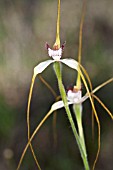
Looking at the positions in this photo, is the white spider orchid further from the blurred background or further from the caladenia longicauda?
the blurred background

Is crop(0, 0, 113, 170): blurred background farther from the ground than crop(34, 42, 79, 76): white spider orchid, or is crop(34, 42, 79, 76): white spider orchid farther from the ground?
crop(34, 42, 79, 76): white spider orchid

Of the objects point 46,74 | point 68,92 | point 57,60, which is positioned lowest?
point 46,74

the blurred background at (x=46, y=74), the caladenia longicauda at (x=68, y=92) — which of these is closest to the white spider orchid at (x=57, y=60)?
the caladenia longicauda at (x=68, y=92)

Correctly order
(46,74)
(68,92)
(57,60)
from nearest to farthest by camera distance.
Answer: (57,60) → (68,92) → (46,74)

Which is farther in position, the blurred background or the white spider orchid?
the blurred background

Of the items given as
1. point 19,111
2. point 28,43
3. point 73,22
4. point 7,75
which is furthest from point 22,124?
point 73,22

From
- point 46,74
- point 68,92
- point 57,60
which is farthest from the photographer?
point 46,74

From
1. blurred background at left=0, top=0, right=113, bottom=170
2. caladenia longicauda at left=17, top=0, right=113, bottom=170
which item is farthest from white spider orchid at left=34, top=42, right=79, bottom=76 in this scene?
blurred background at left=0, top=0, right=113, bottom=170

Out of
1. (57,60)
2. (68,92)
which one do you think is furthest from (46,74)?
(57,60)

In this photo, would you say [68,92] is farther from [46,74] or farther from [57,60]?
[46,74]

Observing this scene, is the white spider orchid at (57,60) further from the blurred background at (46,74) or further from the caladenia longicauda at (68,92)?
the blurred background at (46,74)

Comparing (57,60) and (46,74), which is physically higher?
(57,60)
